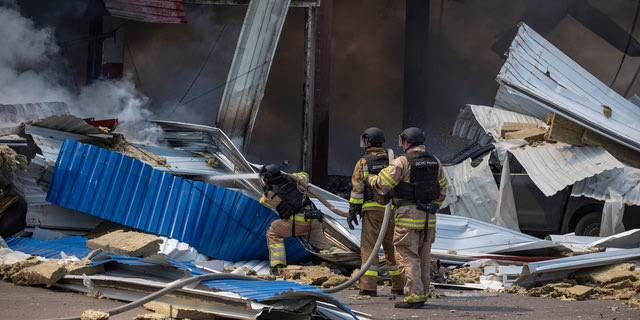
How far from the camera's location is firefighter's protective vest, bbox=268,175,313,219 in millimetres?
8023

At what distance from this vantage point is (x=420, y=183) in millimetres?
6430

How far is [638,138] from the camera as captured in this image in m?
10.2

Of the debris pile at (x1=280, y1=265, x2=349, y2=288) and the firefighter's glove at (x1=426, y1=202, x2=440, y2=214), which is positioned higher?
the firefighter's glove at (x1=426, y1=202, x2=440, y2=214)

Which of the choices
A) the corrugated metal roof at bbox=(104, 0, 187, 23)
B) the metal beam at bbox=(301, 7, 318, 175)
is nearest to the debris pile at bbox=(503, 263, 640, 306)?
the metal beam at bbox=(301, 7, 318, 175)

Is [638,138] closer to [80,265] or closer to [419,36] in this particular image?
[419,36]

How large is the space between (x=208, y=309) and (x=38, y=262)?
2225 millimetres

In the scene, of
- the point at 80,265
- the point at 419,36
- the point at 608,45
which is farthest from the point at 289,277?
the point at 608,45

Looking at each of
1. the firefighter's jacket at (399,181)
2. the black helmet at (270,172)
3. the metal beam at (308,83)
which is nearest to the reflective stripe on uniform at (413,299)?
the firefighter's jacket at (399,181)

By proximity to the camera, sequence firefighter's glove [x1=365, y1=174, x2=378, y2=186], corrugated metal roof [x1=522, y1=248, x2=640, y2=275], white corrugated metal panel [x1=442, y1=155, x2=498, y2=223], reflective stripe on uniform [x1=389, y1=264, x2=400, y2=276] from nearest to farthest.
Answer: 1. firefighter's glove [x1=365, y1=174, x2=378, y2=186]
2. reflective stripe on uniform [x1=389, y1=264, x2=400, y2=276]
3. corrugated metal roof [x1=522, y1=248, x2=640, y2=275]
4. white corrugated metal panel [x1=442, y1=155, x2=498, y2=223]

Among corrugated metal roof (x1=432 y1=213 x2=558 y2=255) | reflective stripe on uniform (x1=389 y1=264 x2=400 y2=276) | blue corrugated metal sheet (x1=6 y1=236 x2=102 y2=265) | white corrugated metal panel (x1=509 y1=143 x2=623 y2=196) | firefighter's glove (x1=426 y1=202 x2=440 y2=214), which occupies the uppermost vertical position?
white corrugated metal panel (x1=509 y1=143 x2=623 y2=196)

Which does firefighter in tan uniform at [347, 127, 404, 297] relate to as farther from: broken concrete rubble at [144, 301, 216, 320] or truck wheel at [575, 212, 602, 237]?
truck wheel at [575, 212, 602, 237]

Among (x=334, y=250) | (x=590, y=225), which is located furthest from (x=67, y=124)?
(x=590, y=225)

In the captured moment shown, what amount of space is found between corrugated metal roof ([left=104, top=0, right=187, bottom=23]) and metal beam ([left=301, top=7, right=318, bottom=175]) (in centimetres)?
236

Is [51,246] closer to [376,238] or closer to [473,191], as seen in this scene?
[376,238]
